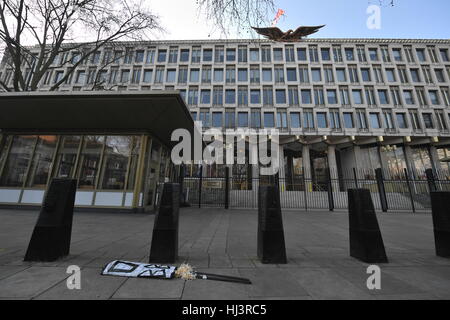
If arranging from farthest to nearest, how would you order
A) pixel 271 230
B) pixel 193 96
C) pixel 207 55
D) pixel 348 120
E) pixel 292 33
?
1. pixel 292 33
2. pixel 207 55
3. pixel 193 96
4. pixel 348 120
5. pixel 271 230

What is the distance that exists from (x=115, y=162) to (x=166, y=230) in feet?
24.9

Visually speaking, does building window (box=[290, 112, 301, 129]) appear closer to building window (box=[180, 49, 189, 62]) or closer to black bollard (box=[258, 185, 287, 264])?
building window (box=[180, 49, 189, 62])

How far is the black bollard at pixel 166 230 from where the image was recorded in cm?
269

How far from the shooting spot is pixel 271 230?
2.85 meters

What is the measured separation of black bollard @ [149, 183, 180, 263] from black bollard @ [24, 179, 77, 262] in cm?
147

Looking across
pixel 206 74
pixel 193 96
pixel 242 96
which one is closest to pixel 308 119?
pixel 242 96

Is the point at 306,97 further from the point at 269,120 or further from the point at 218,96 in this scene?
the point at 218,96

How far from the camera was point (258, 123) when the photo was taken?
2503cm

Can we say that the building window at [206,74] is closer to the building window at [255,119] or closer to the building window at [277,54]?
the building window at [255,119]

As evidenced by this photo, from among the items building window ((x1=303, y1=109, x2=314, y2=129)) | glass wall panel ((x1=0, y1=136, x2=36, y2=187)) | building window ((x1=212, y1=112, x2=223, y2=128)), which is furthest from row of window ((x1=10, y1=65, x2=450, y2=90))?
glass wall panel ((x1=0, y1=136, x2=36, y2=187))

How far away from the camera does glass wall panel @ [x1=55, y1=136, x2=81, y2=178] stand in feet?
29.3

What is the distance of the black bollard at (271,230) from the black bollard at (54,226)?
315cm

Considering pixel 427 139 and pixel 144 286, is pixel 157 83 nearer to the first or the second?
pixel 144 286
